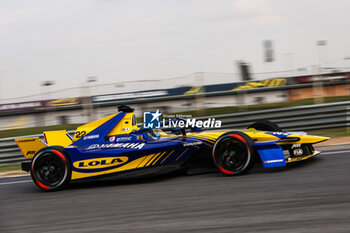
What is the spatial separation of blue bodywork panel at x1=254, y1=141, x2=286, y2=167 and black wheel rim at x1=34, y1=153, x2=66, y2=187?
3.10 metres

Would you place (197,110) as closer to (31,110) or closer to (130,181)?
(130,181)

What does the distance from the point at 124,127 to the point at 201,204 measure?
7.91 ft

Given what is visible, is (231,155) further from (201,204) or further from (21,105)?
(21,105)

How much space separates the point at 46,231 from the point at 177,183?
213cm

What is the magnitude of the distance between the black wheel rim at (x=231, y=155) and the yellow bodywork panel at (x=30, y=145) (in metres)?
3.00

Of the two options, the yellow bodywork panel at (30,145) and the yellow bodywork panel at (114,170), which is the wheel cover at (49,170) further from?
the yellow bodywork panel at (30,145)

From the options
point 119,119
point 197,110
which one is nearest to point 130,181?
point 119,119

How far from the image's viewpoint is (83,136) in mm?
6617

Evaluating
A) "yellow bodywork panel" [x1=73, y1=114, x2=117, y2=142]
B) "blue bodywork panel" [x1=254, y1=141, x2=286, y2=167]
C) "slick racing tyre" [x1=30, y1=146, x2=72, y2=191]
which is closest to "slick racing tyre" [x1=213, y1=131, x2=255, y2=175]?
"blue bodywork panel" [x1=254, y1=141, x2=286, y2=167]

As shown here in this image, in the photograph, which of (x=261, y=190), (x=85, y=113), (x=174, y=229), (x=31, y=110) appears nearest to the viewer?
(x=174, y=229)

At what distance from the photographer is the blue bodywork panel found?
18.4ft

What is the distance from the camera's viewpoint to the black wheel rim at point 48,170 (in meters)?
6.43

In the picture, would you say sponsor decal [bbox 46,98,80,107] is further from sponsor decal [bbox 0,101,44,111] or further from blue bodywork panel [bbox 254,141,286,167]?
blue bodywork panel [bbox 254,141,286,167]

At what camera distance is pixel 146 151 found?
610cm
